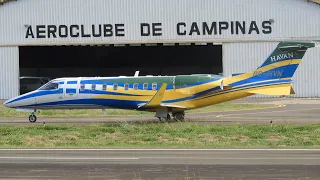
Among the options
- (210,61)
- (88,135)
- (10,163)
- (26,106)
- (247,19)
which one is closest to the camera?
(10,163)

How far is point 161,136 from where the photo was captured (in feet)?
81.2

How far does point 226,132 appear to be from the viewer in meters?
25.8

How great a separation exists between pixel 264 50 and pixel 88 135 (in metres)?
31.2

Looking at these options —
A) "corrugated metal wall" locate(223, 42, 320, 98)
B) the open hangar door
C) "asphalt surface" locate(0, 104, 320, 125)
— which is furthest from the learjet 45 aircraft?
the open hangar door

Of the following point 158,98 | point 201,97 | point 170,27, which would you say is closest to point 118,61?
point 170,27

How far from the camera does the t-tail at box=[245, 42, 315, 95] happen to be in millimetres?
30469

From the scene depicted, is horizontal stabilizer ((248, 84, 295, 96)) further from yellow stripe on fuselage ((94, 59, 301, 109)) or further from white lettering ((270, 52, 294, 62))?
white lettering ((270, 52, 294, 62))

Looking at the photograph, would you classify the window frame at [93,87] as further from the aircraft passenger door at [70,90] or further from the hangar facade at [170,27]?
the hangar facade at [170,27]

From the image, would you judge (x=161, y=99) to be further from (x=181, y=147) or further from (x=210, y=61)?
(x=210, y=61)

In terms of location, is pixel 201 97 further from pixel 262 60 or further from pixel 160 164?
pixel 262 60

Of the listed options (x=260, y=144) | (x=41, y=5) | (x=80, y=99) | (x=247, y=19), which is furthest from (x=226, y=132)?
(x=41, y=5)

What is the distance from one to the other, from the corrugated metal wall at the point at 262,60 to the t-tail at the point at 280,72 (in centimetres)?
2326

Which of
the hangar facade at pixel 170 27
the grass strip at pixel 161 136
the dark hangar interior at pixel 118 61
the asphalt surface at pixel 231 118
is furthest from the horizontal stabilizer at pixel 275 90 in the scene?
the dark hangar interior at pixel 118 61

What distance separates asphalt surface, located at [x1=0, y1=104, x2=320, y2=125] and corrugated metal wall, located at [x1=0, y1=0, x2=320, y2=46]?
49.6 feet
